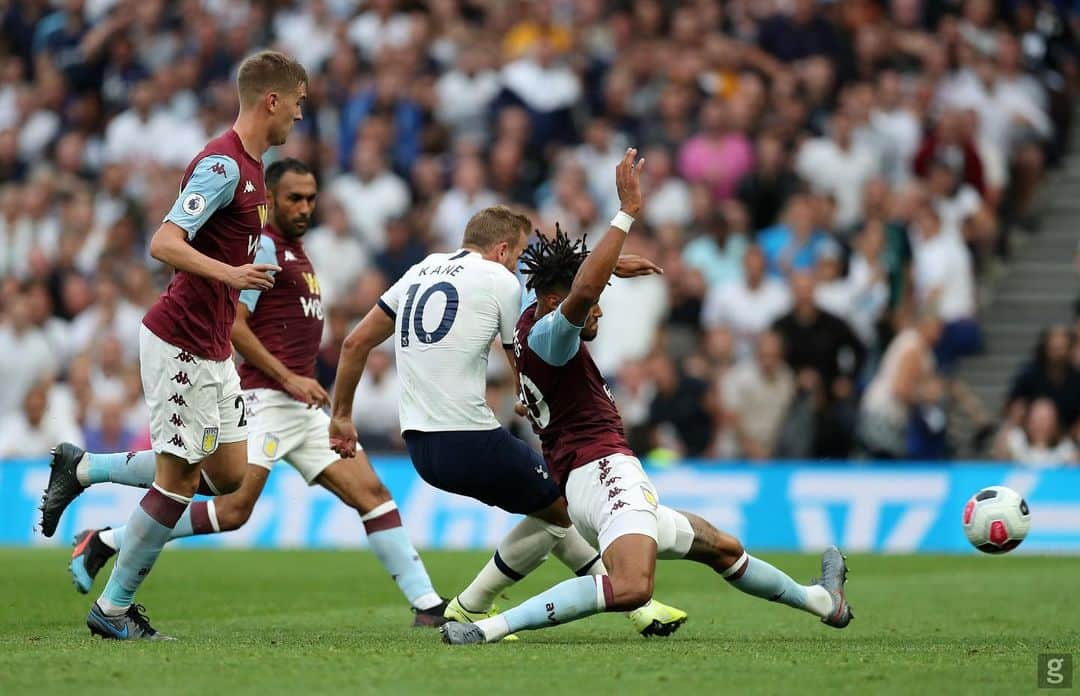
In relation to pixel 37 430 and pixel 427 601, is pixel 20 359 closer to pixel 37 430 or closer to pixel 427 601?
pixel 37 430

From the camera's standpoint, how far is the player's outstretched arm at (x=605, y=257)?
25.0 ft

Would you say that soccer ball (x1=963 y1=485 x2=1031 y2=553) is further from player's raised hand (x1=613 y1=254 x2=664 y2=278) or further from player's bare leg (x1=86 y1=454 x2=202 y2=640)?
player's bare leg (x1=86 y1=454 x2=202 y2=640)

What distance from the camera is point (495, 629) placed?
7.92 meters

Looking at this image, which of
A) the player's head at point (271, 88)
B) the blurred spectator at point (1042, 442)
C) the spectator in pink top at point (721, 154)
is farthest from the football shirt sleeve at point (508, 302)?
the spectator in pink top at point (721, 154)

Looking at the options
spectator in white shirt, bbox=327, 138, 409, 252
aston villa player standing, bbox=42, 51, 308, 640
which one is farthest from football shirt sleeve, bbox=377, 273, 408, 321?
spectator in white shirt, bbox=327, 138, 409, 252

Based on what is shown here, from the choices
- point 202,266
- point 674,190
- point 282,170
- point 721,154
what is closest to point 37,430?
point 674,190

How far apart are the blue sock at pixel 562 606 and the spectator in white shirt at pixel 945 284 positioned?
417 inches

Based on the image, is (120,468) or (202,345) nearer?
(202,345)

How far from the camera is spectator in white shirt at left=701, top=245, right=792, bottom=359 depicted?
707 inches

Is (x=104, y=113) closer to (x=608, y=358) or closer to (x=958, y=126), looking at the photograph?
(x=608, y=358)

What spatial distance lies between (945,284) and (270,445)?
9764 mm

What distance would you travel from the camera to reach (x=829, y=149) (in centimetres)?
1877

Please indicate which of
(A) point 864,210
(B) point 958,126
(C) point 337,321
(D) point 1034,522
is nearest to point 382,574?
(C) point 337,321

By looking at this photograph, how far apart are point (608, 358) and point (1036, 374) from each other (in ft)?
14.8
